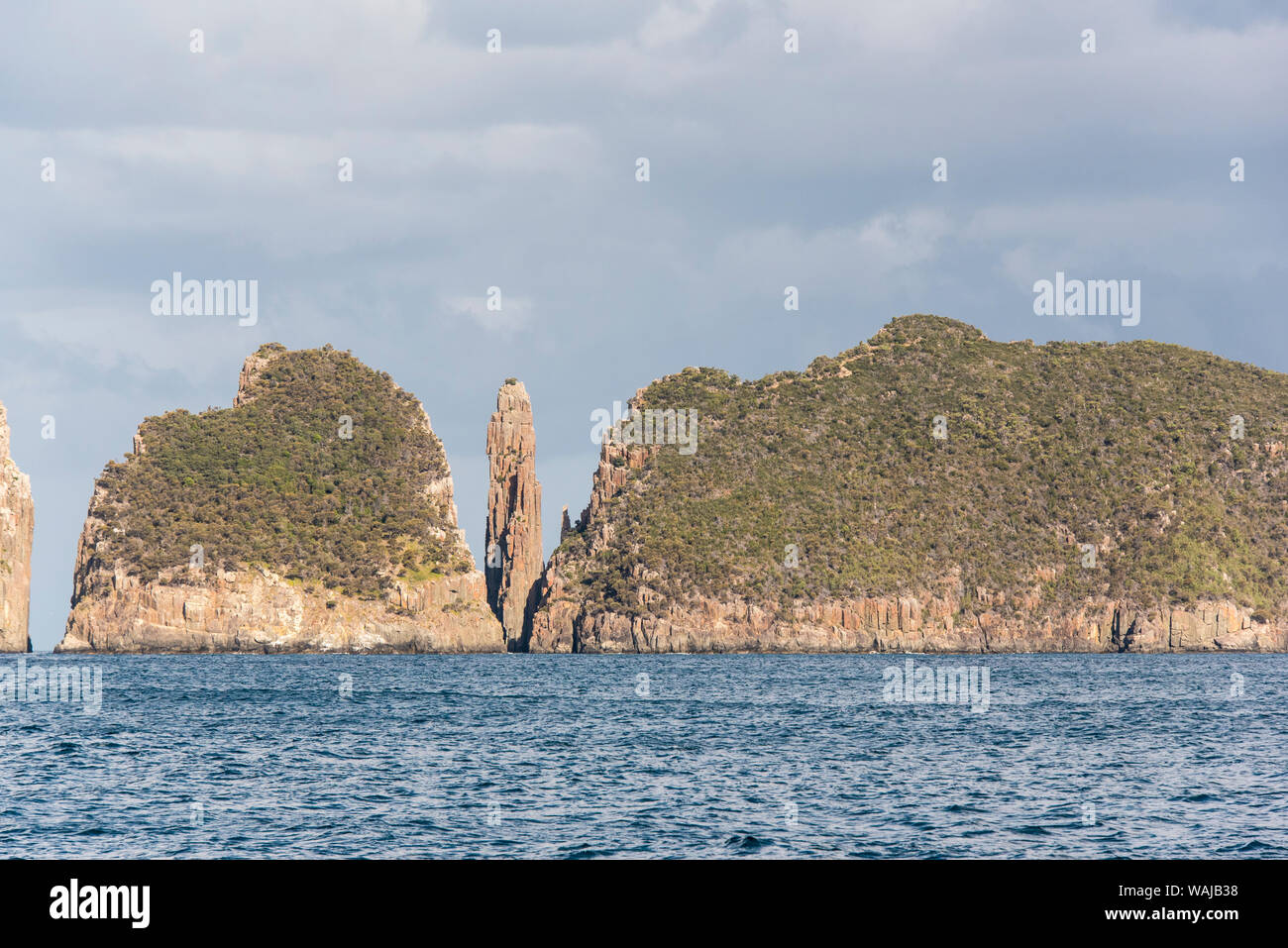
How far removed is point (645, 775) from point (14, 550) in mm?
167652

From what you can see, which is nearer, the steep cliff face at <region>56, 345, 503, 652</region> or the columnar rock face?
the steep cliff face at <region>56, 345, 503, 652</region>

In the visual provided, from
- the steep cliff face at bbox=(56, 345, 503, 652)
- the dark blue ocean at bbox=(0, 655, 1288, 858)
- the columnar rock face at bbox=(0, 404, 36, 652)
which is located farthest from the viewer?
the columnar rock face at bbox=(0, 404, 36, 652)

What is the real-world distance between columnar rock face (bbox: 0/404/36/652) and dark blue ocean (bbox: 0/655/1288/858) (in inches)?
4229

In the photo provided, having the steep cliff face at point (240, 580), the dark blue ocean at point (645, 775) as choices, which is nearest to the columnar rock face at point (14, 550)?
the steep cliff face at point (240, 580)

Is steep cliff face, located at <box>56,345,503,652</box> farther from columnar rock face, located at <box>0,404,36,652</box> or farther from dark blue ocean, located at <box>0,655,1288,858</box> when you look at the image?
dark blue ocean, located at <box>0,655,1288,858</box>

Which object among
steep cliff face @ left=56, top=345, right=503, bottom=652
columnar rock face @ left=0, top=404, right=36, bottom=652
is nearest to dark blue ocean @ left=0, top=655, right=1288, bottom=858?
steep cliff face @ left=56, top=345, right=503, bottom=652

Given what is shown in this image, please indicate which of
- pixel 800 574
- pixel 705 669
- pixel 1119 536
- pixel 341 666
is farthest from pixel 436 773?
pixel 1119 536

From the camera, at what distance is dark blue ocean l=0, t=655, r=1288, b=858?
1233 inches

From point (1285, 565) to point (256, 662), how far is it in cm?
14741

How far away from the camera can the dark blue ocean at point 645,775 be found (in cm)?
3131

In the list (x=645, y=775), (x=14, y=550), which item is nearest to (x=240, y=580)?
(x=14, y=550)

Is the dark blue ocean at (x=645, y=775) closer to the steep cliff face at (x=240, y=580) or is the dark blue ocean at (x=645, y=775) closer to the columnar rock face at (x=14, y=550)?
the steep cliff face at (x=240, y=580)

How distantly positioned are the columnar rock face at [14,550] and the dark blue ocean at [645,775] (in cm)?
10742
